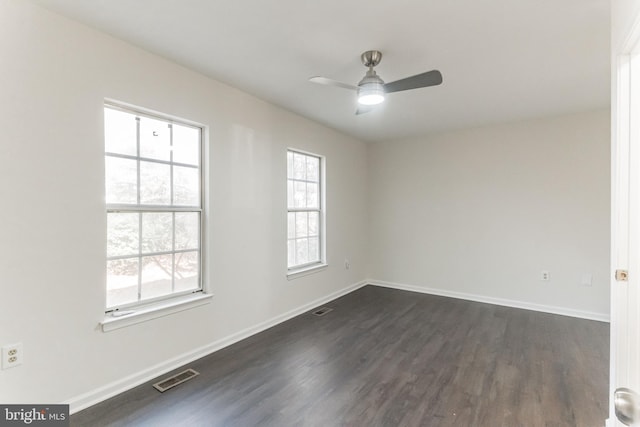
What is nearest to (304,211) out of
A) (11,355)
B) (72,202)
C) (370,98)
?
(370,98)

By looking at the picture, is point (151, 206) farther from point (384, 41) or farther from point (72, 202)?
point (384, 41)

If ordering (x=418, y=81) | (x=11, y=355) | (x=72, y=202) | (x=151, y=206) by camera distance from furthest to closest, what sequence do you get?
(x=151, y=206)
(x=418, y=81)
(x=72, y=202)
(x=11, y=355)

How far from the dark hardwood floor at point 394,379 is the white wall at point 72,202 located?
0.31 metres

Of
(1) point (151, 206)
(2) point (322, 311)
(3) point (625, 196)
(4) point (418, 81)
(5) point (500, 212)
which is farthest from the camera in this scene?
(5) point (500, 212)

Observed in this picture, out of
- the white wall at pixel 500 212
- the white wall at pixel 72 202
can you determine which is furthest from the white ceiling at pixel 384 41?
the white wall at pixel 500 212

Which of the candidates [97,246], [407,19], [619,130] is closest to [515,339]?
[619,130]

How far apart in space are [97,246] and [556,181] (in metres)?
5.02

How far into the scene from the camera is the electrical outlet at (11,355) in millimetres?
1734

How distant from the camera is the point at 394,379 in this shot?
7.91 ft

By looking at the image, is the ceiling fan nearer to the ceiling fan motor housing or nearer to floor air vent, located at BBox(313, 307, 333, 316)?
the ceiling fan motor housing

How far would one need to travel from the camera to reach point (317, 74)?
274 cm

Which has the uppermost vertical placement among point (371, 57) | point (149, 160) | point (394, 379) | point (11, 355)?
point (371, 57)

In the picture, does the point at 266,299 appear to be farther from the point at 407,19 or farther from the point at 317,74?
the point at 407,19

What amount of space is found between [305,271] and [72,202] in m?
2.63
